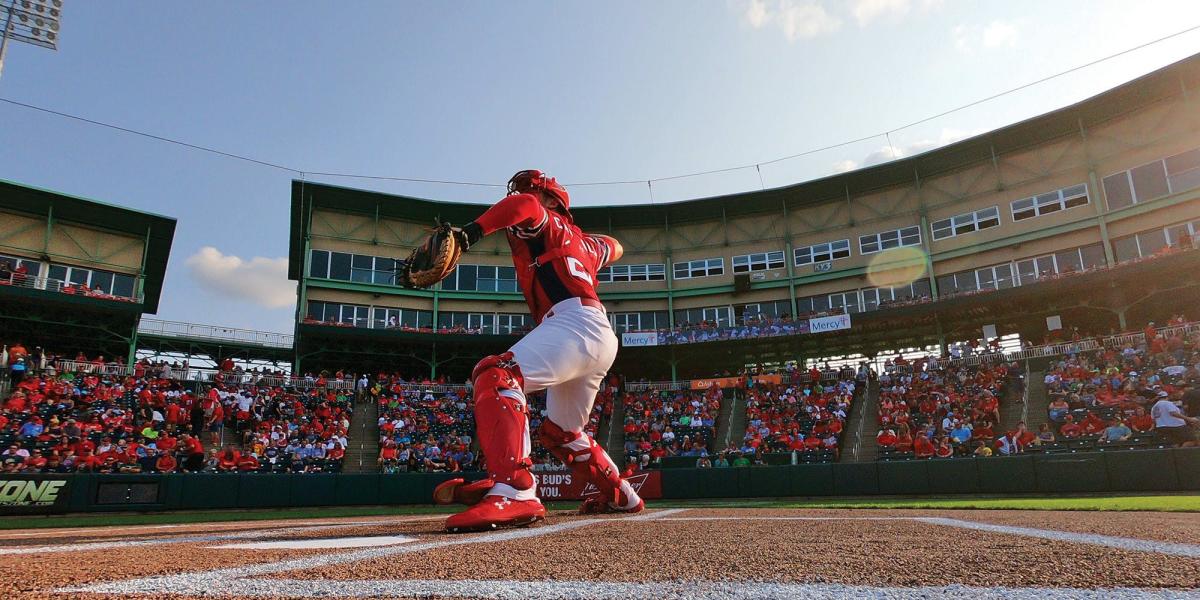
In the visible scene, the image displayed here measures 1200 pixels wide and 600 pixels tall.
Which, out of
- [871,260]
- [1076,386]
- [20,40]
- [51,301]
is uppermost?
[20,40]

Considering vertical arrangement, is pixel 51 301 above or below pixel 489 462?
above

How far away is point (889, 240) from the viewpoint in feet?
103

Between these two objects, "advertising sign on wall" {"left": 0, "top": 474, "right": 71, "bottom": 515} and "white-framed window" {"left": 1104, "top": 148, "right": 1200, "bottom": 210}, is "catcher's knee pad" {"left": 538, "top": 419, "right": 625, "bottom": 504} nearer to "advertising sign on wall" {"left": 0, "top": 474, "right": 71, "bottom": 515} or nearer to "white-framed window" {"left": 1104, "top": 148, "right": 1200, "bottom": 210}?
"advertising sign on wall" {"left": 0, "top": 474, "right": 71, "bottom": 515}

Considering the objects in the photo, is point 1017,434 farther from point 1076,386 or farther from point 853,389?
point 853,389

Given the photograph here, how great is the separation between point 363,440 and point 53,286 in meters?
13.9

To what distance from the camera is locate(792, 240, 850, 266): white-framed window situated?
32031 mm

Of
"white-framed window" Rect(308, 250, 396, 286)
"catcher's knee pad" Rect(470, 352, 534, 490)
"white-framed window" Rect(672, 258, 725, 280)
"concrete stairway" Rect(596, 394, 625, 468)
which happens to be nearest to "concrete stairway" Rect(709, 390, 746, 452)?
"concrete stairway" Rect(596, 394, 625, 468)

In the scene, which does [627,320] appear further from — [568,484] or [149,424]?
[149,424]

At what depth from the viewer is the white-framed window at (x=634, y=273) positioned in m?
35.0

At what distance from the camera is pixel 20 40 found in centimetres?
2183

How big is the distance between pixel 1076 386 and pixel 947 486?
7599 mm

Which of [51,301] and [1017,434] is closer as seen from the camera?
[1017,434]

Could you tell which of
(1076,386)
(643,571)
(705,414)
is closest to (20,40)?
(705,414)

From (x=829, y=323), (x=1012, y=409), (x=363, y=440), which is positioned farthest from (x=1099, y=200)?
(x=363, y=440)
